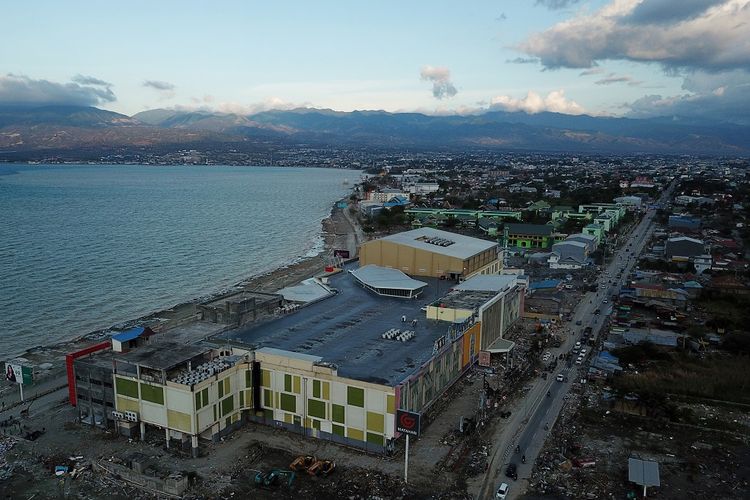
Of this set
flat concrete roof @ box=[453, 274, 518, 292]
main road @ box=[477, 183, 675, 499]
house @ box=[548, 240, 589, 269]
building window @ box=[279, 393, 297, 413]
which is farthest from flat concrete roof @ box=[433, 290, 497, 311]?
house @ box=[548, 240, 589, 269]

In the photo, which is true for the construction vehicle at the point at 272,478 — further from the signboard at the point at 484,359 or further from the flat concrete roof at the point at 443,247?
the flat concrete roof at the point at 443,247

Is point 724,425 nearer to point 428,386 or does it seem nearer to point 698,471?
point 698,471

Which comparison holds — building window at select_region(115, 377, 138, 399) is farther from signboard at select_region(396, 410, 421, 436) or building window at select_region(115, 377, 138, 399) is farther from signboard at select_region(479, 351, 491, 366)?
signboard at select_region(479, 351, 491, 366)

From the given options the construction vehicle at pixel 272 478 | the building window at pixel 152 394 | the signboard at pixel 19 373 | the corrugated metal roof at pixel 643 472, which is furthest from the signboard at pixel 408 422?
the signboard at pixel 19 373

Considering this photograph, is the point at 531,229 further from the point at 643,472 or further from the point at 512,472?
the point at 512,472

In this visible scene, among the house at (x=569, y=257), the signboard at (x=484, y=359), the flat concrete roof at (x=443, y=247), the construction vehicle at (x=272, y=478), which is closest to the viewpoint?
the construction vehicle at (x=272, y=478)

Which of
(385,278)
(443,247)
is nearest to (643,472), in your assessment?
(385,278)
